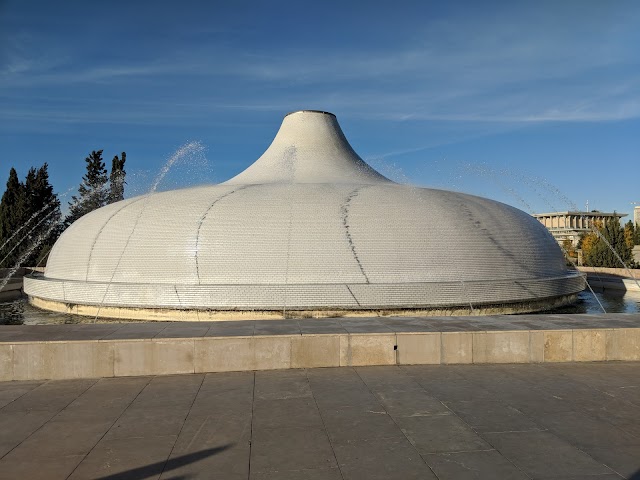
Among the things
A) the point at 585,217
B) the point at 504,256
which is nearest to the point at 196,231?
the point at 504,256

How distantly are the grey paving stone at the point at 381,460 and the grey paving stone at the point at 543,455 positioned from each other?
69 cm

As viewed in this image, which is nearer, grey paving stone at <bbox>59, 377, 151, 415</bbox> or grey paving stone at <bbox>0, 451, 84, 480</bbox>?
grey paving stone at <bbox>0, 451, 84, 480</bbox>

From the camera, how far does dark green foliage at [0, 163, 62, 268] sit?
118ft

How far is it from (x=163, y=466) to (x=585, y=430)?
3.37m

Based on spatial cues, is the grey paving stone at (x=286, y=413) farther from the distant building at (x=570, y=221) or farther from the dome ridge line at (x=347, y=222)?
the distant building at (x=570, y=221)

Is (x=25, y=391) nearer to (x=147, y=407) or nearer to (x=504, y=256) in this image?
(x=147, y=407)

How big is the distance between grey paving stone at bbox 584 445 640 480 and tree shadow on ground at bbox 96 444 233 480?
2749mm

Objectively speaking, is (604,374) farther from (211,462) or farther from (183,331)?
(183,331)

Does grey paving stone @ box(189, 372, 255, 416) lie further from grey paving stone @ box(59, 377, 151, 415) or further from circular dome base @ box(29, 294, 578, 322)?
circular dome base @ box(29, 294, 578, 322)

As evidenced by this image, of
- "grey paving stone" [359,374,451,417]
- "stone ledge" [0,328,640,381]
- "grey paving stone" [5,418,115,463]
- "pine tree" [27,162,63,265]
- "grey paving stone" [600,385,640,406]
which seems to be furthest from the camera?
"pine tree" [27,162,63,265]

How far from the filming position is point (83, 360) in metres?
5.97

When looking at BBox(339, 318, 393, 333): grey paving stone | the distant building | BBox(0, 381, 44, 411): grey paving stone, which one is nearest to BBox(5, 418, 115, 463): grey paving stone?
BBox(0, 381, 44, 411): grey paving stone

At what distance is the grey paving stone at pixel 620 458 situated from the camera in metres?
3.55

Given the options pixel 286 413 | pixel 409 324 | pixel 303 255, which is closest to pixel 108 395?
pixel 286 413
